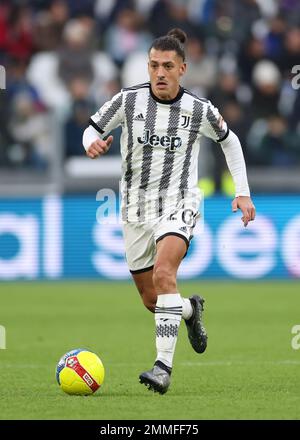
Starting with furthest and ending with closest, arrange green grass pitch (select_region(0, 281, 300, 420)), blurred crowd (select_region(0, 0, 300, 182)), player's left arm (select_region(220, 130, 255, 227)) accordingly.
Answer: blurred crowd (select_region(0, 0, 300, 182)) < player's left arm (select_region(220, 130, 255, 227)) < green grass pitch (select_region(0, 281, 300, 420))

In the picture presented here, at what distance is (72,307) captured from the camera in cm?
1344

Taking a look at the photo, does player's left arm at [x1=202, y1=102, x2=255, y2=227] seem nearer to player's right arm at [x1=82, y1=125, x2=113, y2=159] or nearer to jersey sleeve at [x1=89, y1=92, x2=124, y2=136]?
jersey sleeve at [x1=89, y1=92, x2=124, y2=136]

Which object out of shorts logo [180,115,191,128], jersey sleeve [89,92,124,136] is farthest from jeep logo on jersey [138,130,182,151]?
jersey sleeve [89,92,124,136]

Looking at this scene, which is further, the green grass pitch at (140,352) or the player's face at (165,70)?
the player's face at (165,70)

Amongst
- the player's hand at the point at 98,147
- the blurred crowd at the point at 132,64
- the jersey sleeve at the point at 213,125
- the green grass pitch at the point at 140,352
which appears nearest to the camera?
the green grass pitch at the point at 140,352

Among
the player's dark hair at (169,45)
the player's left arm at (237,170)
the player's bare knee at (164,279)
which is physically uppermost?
the player's dark hair at (169,45)

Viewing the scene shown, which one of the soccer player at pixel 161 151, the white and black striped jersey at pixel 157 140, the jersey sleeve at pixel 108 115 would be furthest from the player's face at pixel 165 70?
the jersey sleeve at pixel 108 115

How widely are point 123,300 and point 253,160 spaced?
3.38 metres

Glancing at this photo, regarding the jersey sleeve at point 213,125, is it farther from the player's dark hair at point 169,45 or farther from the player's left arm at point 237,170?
the player's dark hair at point 169,45

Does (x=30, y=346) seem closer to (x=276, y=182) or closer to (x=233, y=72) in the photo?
(x=276, y=182)

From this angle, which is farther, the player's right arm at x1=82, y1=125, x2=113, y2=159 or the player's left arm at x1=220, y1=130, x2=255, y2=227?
the player's left arm at x1=220, y1=130, x2=255, y2=227

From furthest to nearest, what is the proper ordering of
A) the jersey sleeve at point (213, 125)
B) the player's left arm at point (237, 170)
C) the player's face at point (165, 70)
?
the jersey sleeve at point (213, 125)
the player's left arm at point (237, 170)
the player's face at point (165, 70)

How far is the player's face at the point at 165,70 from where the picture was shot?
7.62 meters

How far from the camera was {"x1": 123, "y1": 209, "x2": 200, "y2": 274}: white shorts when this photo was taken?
764 centimetres
